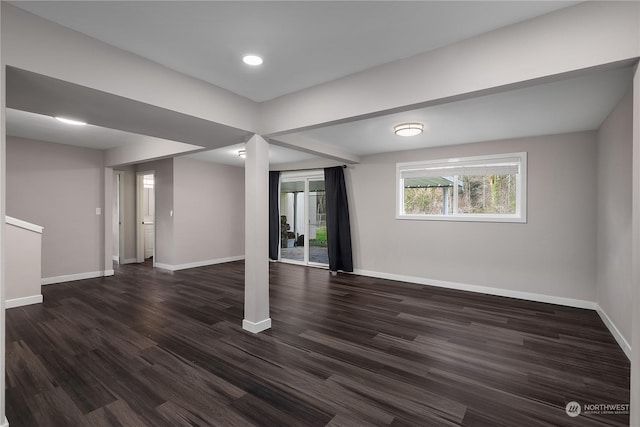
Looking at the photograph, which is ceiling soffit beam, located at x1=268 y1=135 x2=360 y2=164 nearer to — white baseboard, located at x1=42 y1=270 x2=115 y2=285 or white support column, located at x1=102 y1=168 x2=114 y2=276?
white support column, located at x1=102 y1=168 x2=114 y2=276

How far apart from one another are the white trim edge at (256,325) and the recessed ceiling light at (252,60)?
255cm

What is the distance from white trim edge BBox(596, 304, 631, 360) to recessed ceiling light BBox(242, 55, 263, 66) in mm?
4056

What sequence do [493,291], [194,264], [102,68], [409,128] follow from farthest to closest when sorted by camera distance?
[194,264]
[493,291]
[409,128]
[102,68]

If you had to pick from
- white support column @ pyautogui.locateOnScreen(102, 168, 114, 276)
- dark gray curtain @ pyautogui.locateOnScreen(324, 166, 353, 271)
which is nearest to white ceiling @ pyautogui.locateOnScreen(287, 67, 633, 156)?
dark gray curtain @ pyautogui.locateOnScreen(324, 166, 353, 271)

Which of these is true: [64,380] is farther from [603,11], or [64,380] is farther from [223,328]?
[603,11]

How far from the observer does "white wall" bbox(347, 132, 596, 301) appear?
4051 millimetres

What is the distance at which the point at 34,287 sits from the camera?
13.4 feet

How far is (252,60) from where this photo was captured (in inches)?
91.9

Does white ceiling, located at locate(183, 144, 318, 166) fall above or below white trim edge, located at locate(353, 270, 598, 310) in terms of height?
above

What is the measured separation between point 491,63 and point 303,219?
5.55 meters

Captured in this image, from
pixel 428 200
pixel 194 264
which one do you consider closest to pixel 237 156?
pixel 194 264

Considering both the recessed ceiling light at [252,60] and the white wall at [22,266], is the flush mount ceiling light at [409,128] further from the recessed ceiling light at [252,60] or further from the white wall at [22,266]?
the white wall at [22,266]

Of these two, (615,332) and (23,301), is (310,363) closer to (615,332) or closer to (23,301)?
(615,332)

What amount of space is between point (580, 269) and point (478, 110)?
276cm
